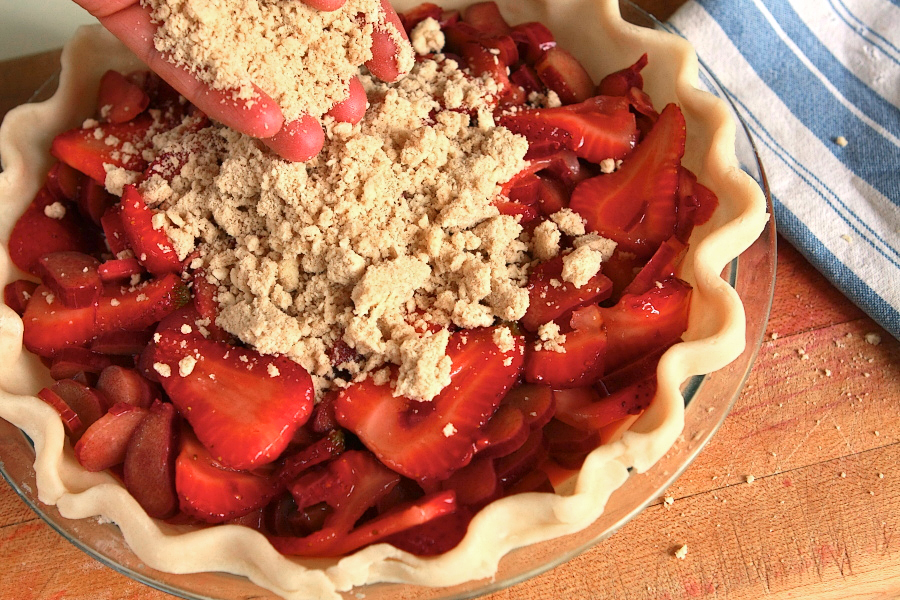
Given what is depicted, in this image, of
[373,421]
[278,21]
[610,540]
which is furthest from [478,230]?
[610,540]

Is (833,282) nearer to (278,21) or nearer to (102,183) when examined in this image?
(278,21)

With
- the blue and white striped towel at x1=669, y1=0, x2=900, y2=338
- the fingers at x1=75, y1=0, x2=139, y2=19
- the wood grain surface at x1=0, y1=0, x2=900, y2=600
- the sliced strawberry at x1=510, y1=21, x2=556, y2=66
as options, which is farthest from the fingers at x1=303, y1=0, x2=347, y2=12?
the wood grain surface at x1=0, y1=0, x2=900, y2=600

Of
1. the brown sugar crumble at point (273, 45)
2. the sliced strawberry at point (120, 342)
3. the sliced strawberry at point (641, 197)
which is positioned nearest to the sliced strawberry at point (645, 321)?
the sliced strawberry at point (641, 197)

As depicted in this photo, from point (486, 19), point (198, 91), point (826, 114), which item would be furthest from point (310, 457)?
point (826, 114)

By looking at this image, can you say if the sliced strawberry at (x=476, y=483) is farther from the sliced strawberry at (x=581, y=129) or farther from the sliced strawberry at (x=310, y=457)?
the sliced strawberry at (x=581, y=129)

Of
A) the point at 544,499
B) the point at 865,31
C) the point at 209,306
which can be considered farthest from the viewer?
the point at 865,31

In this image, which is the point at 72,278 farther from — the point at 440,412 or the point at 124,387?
the point at 440,412

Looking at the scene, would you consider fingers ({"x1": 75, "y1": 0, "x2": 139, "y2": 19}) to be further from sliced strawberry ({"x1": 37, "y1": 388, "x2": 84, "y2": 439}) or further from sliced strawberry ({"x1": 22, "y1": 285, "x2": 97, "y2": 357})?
sliced strawberry ({"x1": 37, "y1": 388, "x2": 84, "y2": 439})
